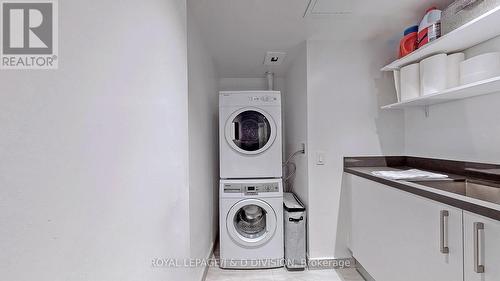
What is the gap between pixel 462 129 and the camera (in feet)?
5.89

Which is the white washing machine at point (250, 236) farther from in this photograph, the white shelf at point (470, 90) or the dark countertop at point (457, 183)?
the white shelf at point (470, 90)

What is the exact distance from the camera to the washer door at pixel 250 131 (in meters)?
2.57

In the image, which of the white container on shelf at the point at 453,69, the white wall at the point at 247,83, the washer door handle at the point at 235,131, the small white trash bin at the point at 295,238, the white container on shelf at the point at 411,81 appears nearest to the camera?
the white container on shelf at the point at 453,69

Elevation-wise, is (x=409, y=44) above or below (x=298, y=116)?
above

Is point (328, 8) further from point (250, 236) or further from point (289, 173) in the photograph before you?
point (250, 236)

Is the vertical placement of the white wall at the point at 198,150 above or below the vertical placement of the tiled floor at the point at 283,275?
above

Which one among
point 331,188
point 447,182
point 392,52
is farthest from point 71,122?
point 392,52

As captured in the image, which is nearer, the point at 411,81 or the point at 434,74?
the point at 434,74

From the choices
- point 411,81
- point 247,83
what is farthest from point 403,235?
point 247,83

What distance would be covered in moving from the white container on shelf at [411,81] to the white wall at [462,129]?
11.4 inches

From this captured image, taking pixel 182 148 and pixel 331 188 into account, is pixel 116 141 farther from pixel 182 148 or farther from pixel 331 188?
pixel 331 188

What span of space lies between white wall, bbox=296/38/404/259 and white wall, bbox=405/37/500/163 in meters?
0.23

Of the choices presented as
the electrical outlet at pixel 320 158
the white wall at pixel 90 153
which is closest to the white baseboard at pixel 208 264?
the white wall at pixel 90 153

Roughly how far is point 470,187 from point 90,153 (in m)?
2.26
